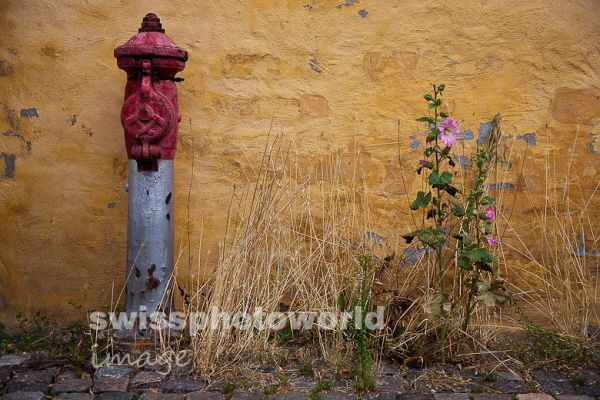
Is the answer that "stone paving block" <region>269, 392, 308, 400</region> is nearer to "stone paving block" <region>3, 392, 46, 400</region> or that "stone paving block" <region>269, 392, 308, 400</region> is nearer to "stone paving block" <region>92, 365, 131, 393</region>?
"stone paving block" <region>92, 365, 131, 393</region>

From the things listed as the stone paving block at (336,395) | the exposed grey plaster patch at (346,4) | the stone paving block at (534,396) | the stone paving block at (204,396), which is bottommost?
the stone paving block at (204,396)

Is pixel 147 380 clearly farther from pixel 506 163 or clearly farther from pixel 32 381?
pixel 506 163

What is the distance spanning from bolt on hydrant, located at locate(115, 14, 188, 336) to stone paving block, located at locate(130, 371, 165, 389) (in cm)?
29

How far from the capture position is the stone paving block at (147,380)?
134 inches

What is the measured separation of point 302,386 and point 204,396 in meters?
0.44

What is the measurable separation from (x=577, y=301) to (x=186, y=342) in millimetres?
2096

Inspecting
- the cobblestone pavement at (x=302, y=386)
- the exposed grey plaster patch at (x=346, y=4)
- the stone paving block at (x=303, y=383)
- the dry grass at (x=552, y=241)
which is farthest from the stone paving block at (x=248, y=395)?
the exposed grey plaster patch at (x=346, y=4)

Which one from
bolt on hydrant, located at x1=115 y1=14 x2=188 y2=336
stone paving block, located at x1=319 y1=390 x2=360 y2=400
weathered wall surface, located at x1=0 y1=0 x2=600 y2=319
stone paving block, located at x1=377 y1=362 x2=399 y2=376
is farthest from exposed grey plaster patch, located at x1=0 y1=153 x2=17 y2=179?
stone paving block, located at x1=377 y1=362 x2=399 y2=376

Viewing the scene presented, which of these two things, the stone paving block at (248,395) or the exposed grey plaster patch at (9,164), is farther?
the exposed grey plaster patch at (9,164)

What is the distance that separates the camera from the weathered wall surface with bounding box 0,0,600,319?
4184 mm

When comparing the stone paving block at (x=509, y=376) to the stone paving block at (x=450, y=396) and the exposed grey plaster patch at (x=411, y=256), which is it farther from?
the exposed grey plaster patch at (x=411, y=256)

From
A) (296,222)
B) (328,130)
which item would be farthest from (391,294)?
(328,130)

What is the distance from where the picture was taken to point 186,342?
3.78m

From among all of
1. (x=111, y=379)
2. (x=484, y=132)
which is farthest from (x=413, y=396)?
(x=484, y=132)
